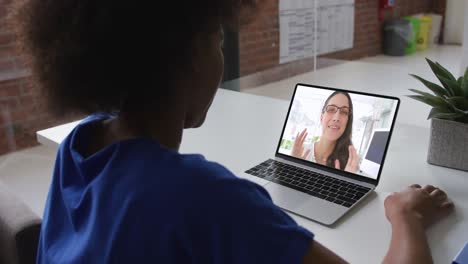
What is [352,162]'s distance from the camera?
3.68 ft

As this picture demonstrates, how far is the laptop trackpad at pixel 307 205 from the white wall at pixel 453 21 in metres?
1.22

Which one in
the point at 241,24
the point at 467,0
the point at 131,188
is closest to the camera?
the point at 131,188

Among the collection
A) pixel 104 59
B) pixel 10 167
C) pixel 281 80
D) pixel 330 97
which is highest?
pixel 104 59

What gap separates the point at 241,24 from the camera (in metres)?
0.68

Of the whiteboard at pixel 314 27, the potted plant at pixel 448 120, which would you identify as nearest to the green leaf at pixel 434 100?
the potted plant at pixel 448 120

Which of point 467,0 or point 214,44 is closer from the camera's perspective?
point 214,44

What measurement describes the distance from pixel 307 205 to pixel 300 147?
0.81ft

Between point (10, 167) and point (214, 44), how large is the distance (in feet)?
7.49

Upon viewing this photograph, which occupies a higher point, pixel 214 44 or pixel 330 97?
pixel 214 44

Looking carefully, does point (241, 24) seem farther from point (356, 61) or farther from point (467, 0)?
point (356, 61)

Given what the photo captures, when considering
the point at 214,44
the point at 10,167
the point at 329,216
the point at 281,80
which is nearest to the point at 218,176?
the point at 214,44

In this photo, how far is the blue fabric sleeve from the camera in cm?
54

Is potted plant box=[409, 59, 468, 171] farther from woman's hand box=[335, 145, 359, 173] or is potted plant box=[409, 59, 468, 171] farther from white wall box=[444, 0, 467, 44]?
white wall box=[444, 0, 467, 44]

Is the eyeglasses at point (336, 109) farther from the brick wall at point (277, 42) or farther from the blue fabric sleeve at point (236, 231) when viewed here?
the brick wall at point (277, 42)
